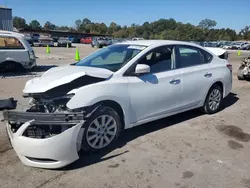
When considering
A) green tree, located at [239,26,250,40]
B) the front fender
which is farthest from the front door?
green tree, located at [239,26,250,40]

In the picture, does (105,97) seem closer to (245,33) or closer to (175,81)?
(175,81)

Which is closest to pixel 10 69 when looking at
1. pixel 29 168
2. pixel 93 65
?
pixel 93 65

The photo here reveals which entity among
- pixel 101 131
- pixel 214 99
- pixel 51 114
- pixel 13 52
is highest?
pixel 13 52

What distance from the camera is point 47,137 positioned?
3.08 meters

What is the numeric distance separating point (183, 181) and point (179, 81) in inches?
79.6

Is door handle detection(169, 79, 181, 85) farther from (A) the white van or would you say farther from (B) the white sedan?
(A) the white van

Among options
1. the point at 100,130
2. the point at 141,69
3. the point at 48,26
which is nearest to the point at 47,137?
the point at 100,130

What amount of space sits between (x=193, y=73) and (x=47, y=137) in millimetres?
3092

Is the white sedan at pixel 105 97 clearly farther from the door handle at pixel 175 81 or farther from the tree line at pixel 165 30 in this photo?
the tree line at pixel 165 30

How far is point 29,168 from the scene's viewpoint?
330 centimetres

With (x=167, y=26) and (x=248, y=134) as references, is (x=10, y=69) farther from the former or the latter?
(x=167, y=26)

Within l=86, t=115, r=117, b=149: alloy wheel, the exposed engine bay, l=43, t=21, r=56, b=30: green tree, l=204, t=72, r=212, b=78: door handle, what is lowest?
l=86, t=115, r=117, b=149: alloy wheel

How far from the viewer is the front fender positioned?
3260mm

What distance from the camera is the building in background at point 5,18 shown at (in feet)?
97.2
